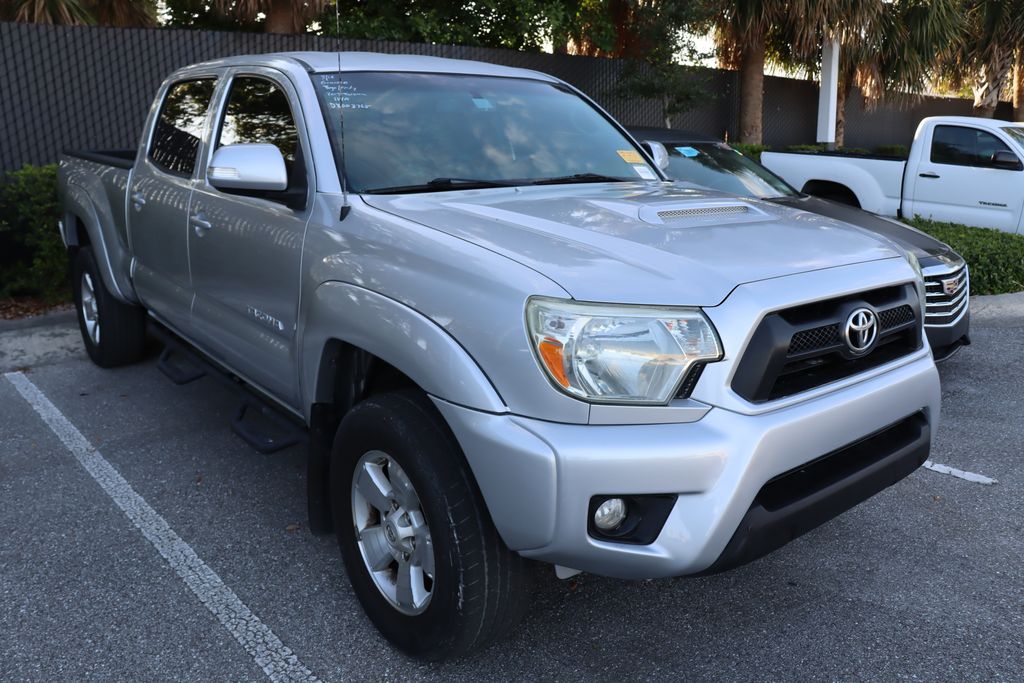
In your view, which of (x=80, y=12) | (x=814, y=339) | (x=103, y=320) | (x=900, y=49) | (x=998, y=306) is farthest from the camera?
(x=900, y=49)

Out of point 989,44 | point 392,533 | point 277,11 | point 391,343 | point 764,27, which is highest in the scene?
point 989,44

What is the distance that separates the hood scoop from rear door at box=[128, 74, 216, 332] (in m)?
2.26

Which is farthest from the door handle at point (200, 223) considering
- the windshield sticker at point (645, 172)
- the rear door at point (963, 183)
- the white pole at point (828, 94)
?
the white pole at point (828, 94)

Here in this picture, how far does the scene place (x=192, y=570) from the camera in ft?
11.2

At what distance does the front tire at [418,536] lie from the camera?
2475 mm

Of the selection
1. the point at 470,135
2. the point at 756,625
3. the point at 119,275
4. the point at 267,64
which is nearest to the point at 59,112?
the point at 119,275

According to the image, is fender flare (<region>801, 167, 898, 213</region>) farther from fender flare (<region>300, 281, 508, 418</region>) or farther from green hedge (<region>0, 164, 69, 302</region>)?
fender flare (<region>300, 281, 508, 418</region>)

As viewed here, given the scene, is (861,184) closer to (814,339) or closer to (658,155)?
(658,155)

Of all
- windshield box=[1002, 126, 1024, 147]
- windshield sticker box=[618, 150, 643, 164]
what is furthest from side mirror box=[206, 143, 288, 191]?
windshield box=[1002, 126, 1024, 147]

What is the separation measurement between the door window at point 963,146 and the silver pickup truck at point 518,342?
6548mm

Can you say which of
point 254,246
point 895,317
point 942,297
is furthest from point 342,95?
point 942,297

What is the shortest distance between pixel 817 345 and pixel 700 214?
718mm

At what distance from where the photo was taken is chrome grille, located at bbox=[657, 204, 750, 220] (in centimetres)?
303

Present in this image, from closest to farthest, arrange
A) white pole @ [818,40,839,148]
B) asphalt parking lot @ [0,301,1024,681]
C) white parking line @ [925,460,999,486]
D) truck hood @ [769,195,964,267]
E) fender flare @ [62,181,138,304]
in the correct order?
asphalt parking lot @ [0,301,1024,681]
white parking line @ [925,460,999,486]
fender flare @ [62,181,138,304]
truck hood @ [769,195,964,267]
white pole @ [818,40,839,148]
